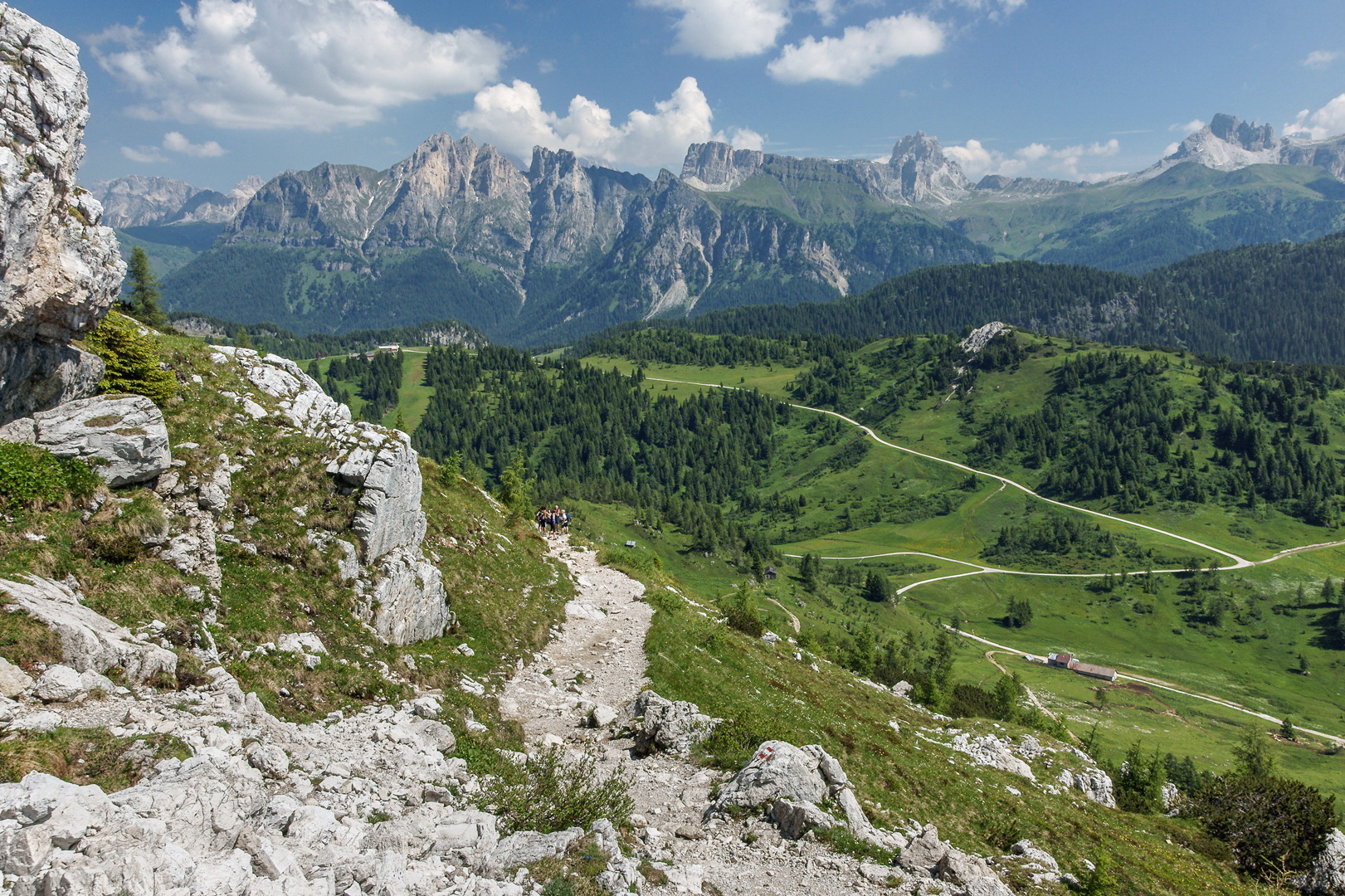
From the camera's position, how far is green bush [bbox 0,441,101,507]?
66.9 feet

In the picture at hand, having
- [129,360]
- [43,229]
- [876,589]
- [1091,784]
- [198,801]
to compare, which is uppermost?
[43,229]

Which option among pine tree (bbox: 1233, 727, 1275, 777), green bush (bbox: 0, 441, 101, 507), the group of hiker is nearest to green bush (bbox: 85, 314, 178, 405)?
green bush (bbox: 0, 441, 101, 507)

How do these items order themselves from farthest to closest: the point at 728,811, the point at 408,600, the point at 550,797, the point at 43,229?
the point at 408,600, the point at 43,229, the point at 728,811, the point at 550,797

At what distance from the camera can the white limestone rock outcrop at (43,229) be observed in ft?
69.2

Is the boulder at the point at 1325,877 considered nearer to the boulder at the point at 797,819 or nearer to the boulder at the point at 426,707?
the boulder at the point at 797,819

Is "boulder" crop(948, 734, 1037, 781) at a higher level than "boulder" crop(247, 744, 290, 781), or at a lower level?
lower

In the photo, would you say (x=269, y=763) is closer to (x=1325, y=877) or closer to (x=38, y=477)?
(x=38, y=477)

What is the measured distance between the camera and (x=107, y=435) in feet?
78.1

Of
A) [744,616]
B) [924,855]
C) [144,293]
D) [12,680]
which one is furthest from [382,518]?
[144,293]

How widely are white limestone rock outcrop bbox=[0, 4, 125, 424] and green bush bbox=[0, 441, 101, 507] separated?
2426 mm

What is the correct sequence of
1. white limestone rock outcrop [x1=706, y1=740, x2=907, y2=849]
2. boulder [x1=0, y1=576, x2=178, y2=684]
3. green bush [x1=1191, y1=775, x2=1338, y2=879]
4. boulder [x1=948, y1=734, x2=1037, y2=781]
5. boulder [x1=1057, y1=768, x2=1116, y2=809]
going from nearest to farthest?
1. boulder [x1=0, y1=576, x2=178, y2=684]
2. white limestone rock outcrop [x1=706, y1=740, x2=907, y2=849]
3. green bush [x1=1191, y1=775, x2=1338, y2=879]
4. boulder [x1=948, y1=734, x2=1037, y2=781]
5. boulder [x1=1057, y1=768, x2=1116, y2=809]

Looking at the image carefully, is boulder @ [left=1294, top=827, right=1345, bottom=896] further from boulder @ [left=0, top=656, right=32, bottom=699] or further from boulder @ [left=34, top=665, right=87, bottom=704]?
boulder @ [left=0, top=656, right=32, bottom=699]

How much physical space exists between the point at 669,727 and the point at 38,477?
2296 centimetres

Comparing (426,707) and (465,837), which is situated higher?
(465,837)
